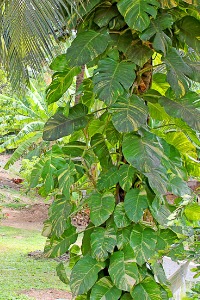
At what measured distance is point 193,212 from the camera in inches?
60.9

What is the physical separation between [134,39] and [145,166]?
1.40 feet

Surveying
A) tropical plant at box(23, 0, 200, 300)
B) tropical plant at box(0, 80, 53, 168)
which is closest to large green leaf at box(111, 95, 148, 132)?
tropical plant at box(23, 0, 200, 300)

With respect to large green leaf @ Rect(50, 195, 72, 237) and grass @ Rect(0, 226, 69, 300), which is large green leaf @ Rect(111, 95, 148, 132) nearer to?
large green leaf @ Rect(50, 195, 72, 237)

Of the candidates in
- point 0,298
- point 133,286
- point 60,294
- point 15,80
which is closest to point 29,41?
→ point 15,80

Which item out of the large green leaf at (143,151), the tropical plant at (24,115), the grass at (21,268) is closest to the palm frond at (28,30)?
the large green leaf at (143,151)

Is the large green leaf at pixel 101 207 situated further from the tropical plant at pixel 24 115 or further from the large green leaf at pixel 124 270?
the tropical plant at pixel 24 115

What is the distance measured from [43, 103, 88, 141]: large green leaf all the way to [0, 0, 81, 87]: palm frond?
24cm

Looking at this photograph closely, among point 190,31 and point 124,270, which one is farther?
point 190,31

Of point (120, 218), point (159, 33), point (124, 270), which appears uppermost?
point (159, 33)

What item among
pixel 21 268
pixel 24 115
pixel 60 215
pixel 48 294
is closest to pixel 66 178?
pixel 60 215

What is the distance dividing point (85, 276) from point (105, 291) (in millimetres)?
77

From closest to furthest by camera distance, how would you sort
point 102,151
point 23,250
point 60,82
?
point 102,151 < point 60,82 < point 23,250

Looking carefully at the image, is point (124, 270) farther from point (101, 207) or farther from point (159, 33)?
point (159, 33)

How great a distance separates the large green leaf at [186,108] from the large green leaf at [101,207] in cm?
33
